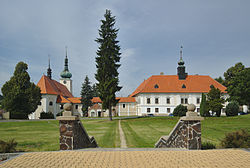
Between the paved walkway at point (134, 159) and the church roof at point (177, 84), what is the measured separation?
1733 inches

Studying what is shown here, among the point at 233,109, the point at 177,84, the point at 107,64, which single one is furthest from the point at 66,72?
the point at 233,109

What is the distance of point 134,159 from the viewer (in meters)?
5.98

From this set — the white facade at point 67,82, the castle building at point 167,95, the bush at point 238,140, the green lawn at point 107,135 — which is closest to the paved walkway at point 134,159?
the bush at point 238,140

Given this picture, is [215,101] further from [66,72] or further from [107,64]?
[66,72]

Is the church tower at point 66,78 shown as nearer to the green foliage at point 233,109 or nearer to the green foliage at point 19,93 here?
the green foliage at point 19,93

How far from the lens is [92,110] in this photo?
57438 millimetres

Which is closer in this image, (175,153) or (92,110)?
(175,153)

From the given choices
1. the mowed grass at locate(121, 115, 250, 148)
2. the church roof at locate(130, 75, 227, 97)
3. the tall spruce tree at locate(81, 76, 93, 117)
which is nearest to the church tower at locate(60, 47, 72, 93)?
the tall spruce tree at locate(81, 76, 93, 117)

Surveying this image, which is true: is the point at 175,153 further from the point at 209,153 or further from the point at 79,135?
the point at 79,135

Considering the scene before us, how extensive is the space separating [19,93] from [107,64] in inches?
770

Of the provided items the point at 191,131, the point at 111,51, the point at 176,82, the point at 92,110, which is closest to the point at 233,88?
the point at 176,82

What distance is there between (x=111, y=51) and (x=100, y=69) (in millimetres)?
3578

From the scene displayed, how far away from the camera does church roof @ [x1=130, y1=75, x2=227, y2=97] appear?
51.3 metres

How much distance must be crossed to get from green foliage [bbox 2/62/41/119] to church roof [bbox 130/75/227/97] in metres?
26.3
